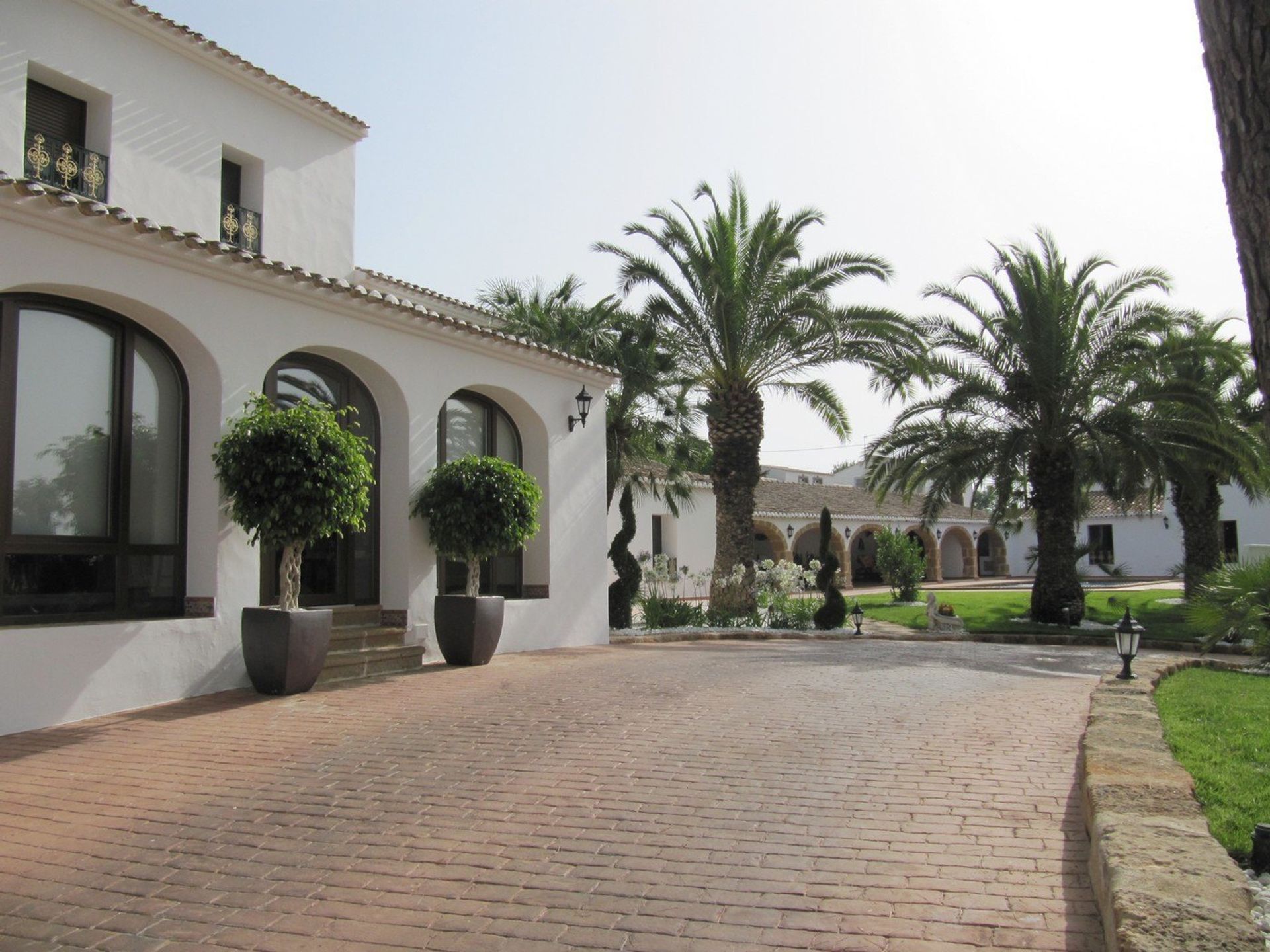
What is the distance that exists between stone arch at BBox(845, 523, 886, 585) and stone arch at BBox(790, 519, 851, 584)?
2.39 meters

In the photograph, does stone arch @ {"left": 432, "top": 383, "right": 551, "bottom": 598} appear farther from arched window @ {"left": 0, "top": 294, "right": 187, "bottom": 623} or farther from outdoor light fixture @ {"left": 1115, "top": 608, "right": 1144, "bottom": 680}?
outdoor light fixture @ {"left": 1115, "top": 608, "right": 1144, "bottom": 680}

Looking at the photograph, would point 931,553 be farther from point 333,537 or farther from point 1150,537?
point 333,537

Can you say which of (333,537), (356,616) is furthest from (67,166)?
(356,616)

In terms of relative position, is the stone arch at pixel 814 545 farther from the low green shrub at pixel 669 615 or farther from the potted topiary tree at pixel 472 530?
the potted topiary tree at pixel 472 530

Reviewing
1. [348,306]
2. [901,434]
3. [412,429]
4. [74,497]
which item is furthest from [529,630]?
[901,434]

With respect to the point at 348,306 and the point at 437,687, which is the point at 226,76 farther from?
the point at 437,687

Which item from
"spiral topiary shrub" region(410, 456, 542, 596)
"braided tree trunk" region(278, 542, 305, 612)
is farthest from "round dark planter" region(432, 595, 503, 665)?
"braided tree trunk" region(278, 542, 305, 612)

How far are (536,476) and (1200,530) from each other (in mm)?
17447

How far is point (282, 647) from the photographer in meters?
8.30

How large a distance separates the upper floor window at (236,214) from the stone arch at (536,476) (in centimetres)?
457

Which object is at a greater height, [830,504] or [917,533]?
[830,504]

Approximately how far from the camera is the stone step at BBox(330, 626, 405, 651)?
9914mm

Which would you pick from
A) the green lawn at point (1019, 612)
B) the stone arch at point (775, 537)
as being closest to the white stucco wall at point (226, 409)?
the green lawn at point (1019, 612)

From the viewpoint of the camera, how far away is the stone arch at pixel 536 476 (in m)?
13.1
